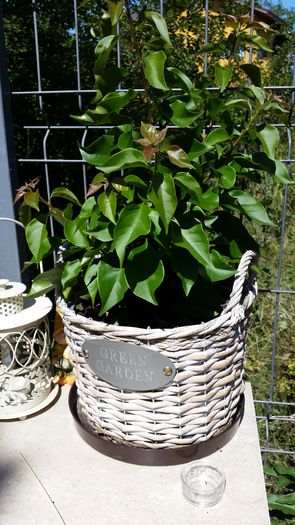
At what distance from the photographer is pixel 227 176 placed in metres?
1.03

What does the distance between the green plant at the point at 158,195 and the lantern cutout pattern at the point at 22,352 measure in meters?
0.13

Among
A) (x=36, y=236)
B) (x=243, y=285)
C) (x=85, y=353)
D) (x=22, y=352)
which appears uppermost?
(x=36, y=236)

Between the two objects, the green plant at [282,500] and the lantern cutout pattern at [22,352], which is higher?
the lantern cutout pattern at [22,352]

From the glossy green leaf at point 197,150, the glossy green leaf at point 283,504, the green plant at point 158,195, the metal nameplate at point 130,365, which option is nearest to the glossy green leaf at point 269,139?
the green plant at point 158,195

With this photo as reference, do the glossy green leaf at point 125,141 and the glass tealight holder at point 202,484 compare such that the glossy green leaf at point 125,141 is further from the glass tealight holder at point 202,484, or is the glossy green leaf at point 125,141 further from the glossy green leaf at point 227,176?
the glass tealight holder at point 202,484

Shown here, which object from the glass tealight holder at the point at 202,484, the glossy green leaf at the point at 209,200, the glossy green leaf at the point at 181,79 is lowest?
the glass tealight holder at the point at 202,484

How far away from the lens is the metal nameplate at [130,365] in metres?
1.00

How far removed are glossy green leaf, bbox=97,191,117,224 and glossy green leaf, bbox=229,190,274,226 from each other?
27 centimetres

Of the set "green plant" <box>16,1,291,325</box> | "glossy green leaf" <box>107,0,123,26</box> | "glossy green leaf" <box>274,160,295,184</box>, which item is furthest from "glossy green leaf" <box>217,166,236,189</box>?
"glossy green leaf" <box>107,0,123,26</box>

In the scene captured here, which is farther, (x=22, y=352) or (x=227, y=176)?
(x=22, y=352)

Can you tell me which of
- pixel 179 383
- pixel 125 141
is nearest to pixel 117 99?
pixel 125 141

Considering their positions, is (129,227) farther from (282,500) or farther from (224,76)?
(282,500)

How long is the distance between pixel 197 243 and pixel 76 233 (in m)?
0.25

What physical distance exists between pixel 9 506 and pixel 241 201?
76cm
